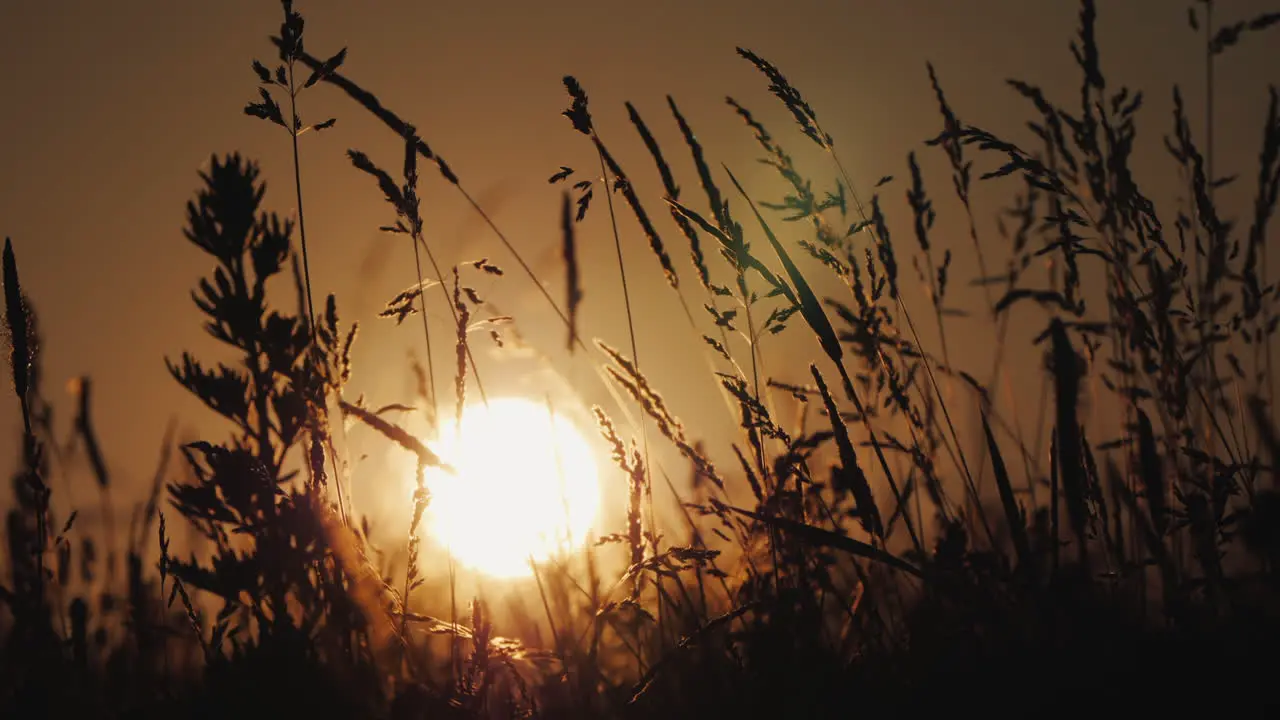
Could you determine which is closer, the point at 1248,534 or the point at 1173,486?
the point at 1248,534

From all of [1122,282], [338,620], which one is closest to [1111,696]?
[1122,282]

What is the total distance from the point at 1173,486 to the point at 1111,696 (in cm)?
83

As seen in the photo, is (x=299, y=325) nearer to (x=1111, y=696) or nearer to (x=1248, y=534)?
(x=1111, y=696)

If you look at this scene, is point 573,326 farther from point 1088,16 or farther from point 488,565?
point 1088,16

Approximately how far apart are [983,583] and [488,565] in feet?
3.99

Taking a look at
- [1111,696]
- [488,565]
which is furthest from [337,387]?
[1111,696]

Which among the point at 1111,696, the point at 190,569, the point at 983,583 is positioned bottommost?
the point at 1111,696

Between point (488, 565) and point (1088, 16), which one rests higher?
point (1088, 16)

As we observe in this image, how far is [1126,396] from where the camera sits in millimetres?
2383

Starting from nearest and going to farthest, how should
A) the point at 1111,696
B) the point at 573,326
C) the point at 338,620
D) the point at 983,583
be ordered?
the point at 1111,696
the point at 983,583
the point at 338,620
the point at 573,326

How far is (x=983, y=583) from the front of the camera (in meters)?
1.67

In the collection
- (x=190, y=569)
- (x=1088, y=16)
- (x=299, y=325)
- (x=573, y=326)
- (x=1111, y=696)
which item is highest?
(x=1088, y=16)

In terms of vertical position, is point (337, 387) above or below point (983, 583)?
above

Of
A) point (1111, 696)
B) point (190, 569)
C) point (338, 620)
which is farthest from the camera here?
point (190, 569)
